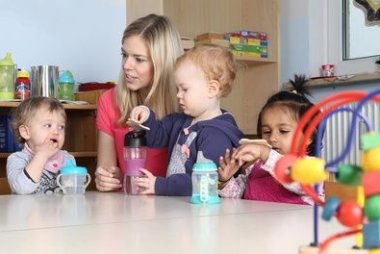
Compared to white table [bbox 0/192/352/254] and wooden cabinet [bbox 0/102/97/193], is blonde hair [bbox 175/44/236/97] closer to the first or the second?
white table [bbox 0/192/352/254]

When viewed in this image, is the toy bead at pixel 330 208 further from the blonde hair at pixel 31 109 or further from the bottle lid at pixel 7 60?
the bottle lid at pixel 7 60

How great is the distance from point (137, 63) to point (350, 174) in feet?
4.99

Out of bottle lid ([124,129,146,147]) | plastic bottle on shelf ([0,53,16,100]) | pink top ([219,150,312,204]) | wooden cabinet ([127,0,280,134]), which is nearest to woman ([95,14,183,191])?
bottle lid ([124,129,146,147])

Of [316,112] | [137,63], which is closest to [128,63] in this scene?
[137,63]

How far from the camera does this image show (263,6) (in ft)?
12.1

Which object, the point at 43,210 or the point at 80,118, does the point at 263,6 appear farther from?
the point at 43,210

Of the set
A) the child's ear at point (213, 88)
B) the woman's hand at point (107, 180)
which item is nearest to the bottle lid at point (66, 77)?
the woman's hand at point (107, 180)

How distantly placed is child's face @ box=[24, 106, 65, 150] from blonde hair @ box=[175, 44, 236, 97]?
19.4 inches

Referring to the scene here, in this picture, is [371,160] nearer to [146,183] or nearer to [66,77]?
[146,183]

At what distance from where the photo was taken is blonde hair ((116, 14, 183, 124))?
72.1 inches

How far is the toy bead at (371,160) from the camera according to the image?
0.36 m

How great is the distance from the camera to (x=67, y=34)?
3.23m

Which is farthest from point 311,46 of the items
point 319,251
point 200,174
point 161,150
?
point 319,251

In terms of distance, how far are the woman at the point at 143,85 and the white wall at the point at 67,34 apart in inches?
53.2
